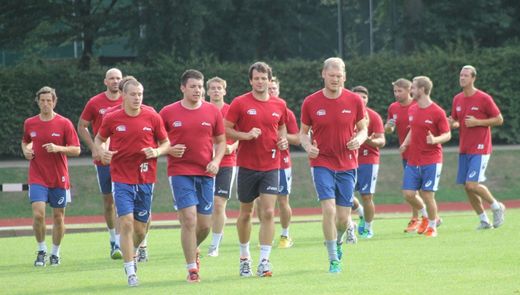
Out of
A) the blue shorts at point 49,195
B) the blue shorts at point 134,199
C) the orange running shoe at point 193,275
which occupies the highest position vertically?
the blue shorts at point 134,199

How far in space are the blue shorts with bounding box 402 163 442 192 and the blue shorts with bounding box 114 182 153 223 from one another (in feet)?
22.1

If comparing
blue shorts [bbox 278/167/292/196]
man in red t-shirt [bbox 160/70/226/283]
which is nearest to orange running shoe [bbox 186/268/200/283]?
man in red t-shirt [bbox 160/70/226/283]

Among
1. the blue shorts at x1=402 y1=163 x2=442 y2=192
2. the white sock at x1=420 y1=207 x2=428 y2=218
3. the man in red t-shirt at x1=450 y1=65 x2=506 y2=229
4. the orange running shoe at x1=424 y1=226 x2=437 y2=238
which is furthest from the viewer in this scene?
the white sock at x1=420 y1=207 x2=428 y2=218

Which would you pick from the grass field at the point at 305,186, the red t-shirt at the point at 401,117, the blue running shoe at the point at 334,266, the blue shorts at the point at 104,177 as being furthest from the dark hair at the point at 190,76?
the grass field at the point at 305,186

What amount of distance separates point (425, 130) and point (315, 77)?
1712cm

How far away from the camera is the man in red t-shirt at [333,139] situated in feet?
48.0

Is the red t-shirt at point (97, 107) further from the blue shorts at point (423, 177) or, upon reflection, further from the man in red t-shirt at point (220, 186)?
the blue shorts at point (423, 177)

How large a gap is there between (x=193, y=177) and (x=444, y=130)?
6876mm

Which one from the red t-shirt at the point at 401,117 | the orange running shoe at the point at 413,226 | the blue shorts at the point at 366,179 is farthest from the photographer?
the red t-shirt at the point at 401,117

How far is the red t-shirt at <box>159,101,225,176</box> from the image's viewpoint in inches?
568

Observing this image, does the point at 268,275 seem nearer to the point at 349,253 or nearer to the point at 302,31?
the point at 349,253

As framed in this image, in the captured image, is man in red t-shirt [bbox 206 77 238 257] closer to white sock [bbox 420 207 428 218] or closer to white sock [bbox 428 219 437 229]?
white sock [bbox 428 219 437 229]

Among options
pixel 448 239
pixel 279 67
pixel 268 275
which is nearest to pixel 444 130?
pixel 448 239

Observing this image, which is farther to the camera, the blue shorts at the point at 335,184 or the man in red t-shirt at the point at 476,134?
the man in red t-shirt at the point at 476,134
